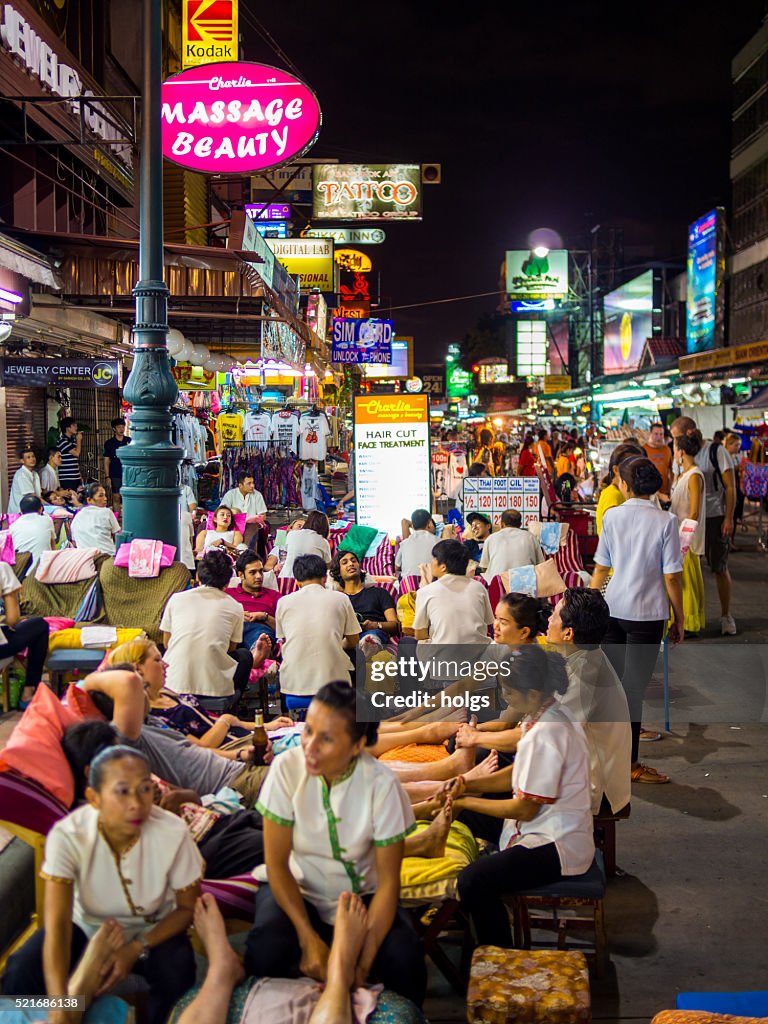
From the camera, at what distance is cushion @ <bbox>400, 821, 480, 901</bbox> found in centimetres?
432

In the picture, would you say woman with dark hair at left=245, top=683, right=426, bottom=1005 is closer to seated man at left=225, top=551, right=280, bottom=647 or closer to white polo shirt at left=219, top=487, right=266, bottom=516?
seated man at left=225, top=551, right=280, bottom=647

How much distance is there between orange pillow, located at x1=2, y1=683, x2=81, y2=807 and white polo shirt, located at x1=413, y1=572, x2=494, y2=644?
355cm

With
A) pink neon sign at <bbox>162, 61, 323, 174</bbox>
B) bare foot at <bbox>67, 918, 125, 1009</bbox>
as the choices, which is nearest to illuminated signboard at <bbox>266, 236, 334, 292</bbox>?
pink neon sign at <bbox>162, 61, 323, 174</bbox>

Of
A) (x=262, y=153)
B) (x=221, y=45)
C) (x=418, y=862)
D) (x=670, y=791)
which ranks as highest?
(x=221, y=45)

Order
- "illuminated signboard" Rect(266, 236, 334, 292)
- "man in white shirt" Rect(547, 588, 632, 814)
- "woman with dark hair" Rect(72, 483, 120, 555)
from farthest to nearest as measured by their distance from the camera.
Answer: "illuminated signboard" Rect(266, 236, 334, 292), "woman with dark hair" Rect(72, 483, 120, 555), "man in white shirt" Rect(547, 588, 632, 814)

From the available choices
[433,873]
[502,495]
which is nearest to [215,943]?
[433,873]

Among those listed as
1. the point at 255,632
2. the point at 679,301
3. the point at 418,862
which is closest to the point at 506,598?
the point at 418,862

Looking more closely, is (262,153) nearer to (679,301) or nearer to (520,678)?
(520,678)

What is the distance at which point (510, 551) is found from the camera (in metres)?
9.59

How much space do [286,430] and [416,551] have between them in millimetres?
11201

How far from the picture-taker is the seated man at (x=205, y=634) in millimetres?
6773

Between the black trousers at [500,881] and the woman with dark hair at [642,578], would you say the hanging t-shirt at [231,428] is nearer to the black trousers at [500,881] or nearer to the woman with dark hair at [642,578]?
the woman with dark hair at [642,578]

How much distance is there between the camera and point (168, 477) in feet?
28.1

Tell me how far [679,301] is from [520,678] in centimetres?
6379
